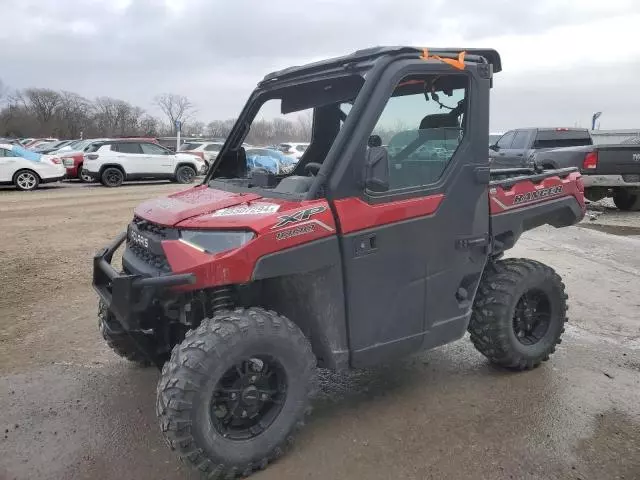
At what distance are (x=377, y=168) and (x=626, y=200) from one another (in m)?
11.8

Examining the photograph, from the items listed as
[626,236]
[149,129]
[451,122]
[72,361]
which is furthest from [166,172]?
[149,129]

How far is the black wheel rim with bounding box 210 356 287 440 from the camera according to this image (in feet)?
9.89

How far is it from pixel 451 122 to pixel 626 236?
7.57 metres

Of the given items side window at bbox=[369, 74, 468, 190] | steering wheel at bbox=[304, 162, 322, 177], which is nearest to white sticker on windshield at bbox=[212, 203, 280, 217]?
steering wheel at bbox=[304, 162, 322, 177]

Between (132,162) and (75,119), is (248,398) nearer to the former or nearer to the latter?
(132,162)

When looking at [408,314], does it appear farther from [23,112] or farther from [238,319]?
[23,112]

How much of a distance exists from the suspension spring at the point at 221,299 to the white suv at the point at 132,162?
1773cm

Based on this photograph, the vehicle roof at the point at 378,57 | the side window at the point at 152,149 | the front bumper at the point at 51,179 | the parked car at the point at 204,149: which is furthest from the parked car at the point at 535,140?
the front bumper at the point at 51,179

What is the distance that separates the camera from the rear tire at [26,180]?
18.5 metres

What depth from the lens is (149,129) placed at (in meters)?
76.1

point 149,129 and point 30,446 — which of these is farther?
point 149,129

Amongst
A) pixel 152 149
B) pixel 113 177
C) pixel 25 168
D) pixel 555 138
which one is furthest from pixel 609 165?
pixel 25 168

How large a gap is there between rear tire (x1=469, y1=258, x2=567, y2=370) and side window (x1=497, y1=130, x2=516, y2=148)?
1132 centimetres

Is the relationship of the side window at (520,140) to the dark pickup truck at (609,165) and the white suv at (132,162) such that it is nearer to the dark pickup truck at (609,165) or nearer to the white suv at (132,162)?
the dark pickup truck at (609,165)
